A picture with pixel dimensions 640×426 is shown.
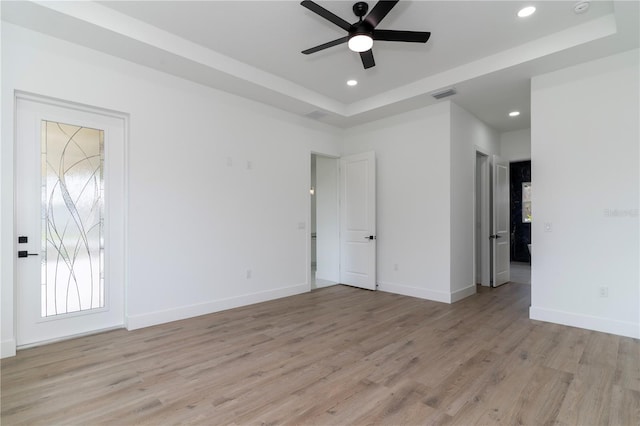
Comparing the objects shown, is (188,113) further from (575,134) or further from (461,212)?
(575,134)

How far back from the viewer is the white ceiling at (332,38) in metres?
2.98

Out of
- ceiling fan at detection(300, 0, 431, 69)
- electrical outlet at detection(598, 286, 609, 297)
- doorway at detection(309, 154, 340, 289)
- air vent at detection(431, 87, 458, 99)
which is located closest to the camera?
ceiling fan at detection(300, 0, 431, 69)

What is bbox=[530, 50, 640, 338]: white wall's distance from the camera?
11.3ft

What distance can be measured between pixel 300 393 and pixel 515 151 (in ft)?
21.6

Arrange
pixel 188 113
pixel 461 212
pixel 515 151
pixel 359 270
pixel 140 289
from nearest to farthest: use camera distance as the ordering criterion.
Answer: pixel 140 289, pixel 188 113, pixel 461 212, pixel 359 270, pixel 515 151

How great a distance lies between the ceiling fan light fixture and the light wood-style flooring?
9.42 ft

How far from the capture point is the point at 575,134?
378cm

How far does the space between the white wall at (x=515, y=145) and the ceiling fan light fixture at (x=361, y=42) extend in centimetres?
515

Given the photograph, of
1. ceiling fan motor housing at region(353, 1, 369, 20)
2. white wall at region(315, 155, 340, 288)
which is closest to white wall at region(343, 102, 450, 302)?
white wall at region(315, 155, 340, 288)

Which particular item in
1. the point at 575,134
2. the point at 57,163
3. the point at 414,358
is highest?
the point at 575,134

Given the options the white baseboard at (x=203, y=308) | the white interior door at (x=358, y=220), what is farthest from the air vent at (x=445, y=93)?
the white baseboard at (x=203, y=308)

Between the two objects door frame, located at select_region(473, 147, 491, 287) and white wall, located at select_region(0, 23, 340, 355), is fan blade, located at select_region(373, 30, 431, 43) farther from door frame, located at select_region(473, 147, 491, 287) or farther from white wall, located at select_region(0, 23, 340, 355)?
door frame, located at select_region(473, 147, 491, 287)

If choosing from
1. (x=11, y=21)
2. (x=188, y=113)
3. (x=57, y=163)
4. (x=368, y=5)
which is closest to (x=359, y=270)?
(x=188, y=113)

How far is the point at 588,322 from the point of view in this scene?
3.65 meters
